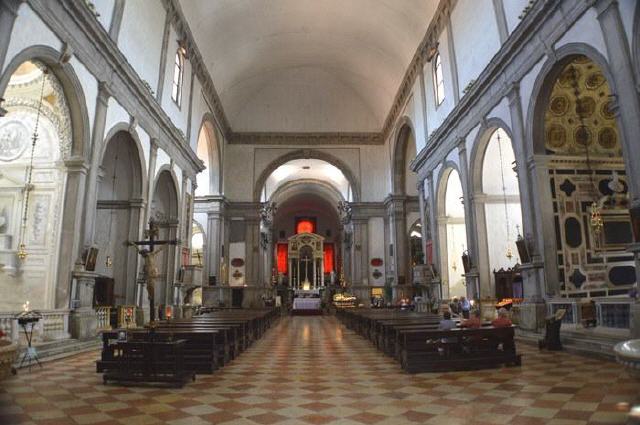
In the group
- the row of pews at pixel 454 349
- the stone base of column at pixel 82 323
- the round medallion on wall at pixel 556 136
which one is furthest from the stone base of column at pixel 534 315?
the stone base of column at pixel 82 323

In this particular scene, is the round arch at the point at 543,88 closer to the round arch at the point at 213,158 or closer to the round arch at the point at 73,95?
the round arch at the point at 73,95

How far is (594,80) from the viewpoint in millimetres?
10812

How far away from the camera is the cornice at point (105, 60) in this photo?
844 centimetres

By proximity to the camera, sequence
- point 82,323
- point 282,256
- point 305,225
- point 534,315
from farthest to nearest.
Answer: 1. point 305,225
2. point 282,256
3. point 534,315
4. point 82,323

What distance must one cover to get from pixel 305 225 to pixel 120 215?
33.3 m

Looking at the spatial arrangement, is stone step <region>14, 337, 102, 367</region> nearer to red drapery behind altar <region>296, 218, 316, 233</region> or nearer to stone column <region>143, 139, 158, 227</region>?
stone column <region>143, 139, 158, 227</region>

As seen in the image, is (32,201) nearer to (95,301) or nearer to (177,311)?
(95,301)

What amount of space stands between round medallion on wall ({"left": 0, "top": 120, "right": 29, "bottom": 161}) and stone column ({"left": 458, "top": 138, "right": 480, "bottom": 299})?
1232 centimetres

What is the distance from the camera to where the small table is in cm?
536

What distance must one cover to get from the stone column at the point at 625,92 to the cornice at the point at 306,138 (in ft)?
64.3

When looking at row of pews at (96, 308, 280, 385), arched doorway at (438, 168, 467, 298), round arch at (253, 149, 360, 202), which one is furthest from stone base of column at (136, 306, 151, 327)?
round arch at (253, 149, 360, 202)

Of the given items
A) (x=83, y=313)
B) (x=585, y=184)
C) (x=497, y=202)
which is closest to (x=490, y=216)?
(x=497, y=202)

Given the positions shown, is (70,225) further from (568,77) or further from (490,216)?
(568,77)

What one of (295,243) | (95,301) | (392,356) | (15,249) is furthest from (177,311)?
(295,243)
